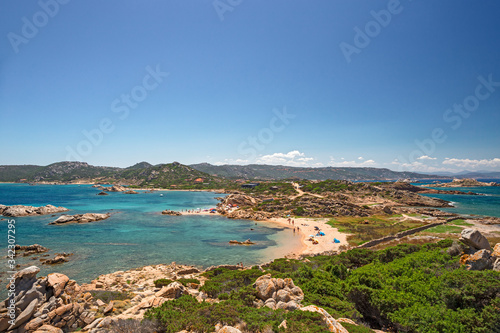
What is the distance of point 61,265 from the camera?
24.1 meters

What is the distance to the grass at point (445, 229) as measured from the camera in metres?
37.2

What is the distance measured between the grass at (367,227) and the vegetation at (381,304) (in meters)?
20.6

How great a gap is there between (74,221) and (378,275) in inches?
2231

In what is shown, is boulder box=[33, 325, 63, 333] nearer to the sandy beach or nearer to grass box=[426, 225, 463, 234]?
the sandy beach

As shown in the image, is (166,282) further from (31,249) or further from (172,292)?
(31,249)

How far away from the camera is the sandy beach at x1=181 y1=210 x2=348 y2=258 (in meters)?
30.8

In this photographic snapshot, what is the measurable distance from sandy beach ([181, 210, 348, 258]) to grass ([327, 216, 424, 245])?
5.57 ft

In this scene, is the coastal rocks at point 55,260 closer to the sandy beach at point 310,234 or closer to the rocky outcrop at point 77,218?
the sandy beach at point 310,234

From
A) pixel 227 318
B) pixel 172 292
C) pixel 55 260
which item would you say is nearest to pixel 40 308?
pixel 172 292

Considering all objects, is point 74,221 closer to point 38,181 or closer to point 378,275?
point 378,275

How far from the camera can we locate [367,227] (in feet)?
141

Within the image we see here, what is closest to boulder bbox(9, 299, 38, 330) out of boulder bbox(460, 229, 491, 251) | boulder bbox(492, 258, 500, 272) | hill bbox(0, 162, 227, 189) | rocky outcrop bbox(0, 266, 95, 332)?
rocky outcrop bbox(0, 266, 95, 332)

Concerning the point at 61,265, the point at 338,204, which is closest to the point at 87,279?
the point at 61,265

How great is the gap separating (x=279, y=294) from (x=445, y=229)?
4265 cm
